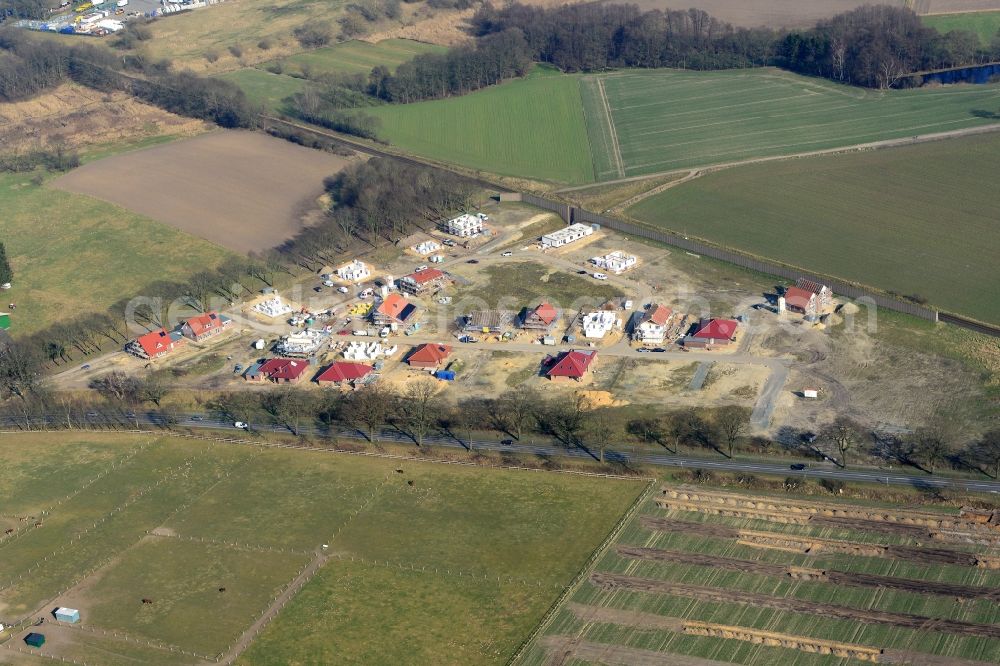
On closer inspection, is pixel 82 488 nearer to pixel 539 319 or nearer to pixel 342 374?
pixel 342 374

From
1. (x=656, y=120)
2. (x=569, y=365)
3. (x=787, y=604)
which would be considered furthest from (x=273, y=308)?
(x=656, y=120)

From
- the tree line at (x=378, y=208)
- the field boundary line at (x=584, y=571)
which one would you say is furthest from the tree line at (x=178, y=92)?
the field boundary line at (x=584, y=571)

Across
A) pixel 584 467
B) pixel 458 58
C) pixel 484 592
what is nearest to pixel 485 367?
pixel 584 467

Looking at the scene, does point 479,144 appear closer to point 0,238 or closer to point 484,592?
point 0,238

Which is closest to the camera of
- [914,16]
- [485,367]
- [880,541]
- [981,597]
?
[981,597]

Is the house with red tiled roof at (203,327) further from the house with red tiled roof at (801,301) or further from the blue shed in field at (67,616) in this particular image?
the house with red tiled roof at (801,301)
